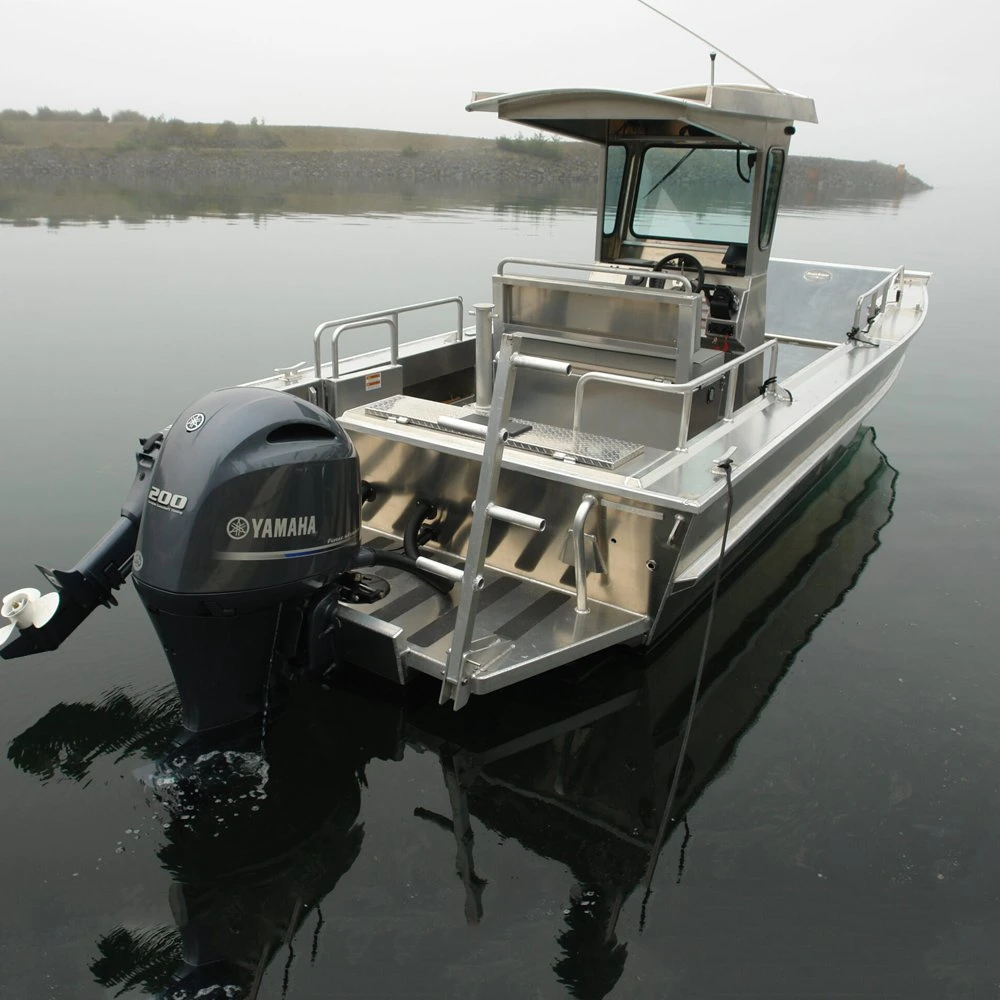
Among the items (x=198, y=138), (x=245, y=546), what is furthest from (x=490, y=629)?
(x=198, y=138)

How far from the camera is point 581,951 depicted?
8.97 feet

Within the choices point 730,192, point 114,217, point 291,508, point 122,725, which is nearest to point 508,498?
point 291,508

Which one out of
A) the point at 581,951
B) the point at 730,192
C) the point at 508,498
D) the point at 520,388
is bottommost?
the point at 581,951

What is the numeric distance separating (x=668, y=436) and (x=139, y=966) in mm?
3054

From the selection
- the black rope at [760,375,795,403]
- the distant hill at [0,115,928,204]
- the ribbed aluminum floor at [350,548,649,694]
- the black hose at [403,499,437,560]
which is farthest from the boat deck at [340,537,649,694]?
the distant hill at [0,115,928,204]

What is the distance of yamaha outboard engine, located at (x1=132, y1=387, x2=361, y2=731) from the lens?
3.01m

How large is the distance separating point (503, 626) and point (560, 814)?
2.69ft

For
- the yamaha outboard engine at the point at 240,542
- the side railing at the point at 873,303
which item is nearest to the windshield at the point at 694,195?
the side railing at the point at 873,303

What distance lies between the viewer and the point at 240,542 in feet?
10.0

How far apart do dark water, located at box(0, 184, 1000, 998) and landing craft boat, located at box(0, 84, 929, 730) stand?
35cm

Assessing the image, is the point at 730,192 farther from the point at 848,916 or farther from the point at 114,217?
the point at 114,217

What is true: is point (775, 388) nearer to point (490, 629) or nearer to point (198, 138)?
point (490, 629)

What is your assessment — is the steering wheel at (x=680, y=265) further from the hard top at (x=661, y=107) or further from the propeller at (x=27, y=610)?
the propeller at (x=27, y=610)

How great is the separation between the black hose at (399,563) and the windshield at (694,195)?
328 centimetres
